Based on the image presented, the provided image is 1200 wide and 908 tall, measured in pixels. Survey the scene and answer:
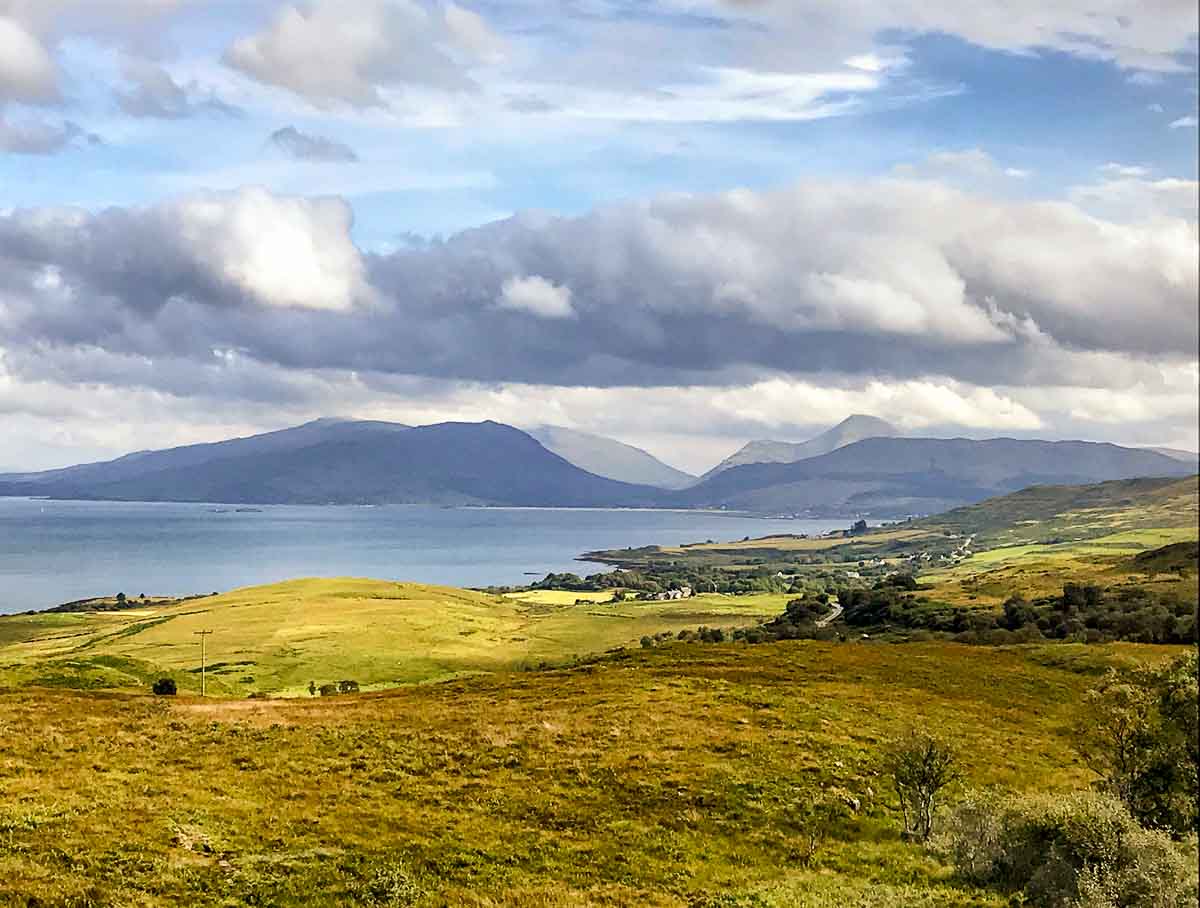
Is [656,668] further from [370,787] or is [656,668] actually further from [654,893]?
[654,893]

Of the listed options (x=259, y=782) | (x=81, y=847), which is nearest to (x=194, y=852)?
(x=81, y=847)

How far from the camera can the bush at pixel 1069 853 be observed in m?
29.6

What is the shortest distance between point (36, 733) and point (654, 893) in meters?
35.1

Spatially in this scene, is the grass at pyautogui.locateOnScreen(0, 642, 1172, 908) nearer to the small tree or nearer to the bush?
the small tree

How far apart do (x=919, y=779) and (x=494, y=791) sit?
61.7 ft

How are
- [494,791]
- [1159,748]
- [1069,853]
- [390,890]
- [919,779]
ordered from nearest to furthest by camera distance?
[390,890]
[1069,853]
[1159,748]
[919,779]
[494,791]

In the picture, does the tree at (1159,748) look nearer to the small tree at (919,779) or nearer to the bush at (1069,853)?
the bush at (1069,853)

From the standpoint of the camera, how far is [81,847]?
34719 mm

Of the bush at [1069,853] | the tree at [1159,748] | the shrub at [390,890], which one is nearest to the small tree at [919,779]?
the bush at [1069,853]

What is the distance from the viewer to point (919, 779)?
1730 inches

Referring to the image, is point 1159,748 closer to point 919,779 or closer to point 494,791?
point 919,779

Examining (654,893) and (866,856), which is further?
(866,856)

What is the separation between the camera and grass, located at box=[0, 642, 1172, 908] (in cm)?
3406

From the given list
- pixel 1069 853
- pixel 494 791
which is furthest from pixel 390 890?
pixel 1069 853
